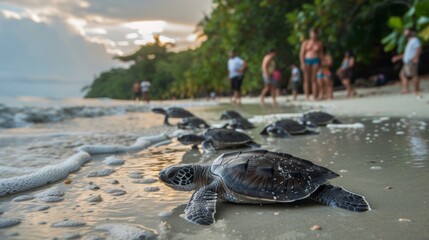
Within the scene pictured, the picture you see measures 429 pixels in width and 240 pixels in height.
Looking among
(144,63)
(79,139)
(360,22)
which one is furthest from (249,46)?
(144,63)

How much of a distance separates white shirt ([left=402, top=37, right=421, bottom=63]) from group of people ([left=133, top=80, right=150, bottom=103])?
2246 cm

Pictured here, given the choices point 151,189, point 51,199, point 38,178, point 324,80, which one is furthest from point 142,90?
point 51,199

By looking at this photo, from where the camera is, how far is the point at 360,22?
50.3ft

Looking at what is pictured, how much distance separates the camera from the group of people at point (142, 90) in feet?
109

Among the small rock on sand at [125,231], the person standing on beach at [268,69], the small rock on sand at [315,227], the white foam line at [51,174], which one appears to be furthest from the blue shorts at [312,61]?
the small rock on sand at [125,231]

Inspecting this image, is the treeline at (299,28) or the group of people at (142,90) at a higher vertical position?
the treeline at (299,28)

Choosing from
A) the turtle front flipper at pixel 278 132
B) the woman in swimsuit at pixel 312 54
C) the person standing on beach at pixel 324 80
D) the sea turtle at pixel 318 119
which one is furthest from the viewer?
the person standing on beach at pixel 324 80

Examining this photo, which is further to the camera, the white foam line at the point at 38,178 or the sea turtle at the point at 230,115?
the sea turtle at the point at 230,115

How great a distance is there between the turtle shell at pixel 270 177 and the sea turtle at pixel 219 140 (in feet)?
6.38

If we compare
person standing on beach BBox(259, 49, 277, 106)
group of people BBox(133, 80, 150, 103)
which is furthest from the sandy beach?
group of people BBox(133, 80, 150, 103)

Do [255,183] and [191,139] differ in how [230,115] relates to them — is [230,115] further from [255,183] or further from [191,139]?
[255,183]

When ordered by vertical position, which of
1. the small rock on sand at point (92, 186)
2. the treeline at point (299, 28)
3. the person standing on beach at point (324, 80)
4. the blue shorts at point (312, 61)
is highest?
the treeline at point (299, 28)

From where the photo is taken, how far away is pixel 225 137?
453cm

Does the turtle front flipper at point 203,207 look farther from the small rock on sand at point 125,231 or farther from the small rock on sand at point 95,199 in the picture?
the small rock on sand at point 95,199
